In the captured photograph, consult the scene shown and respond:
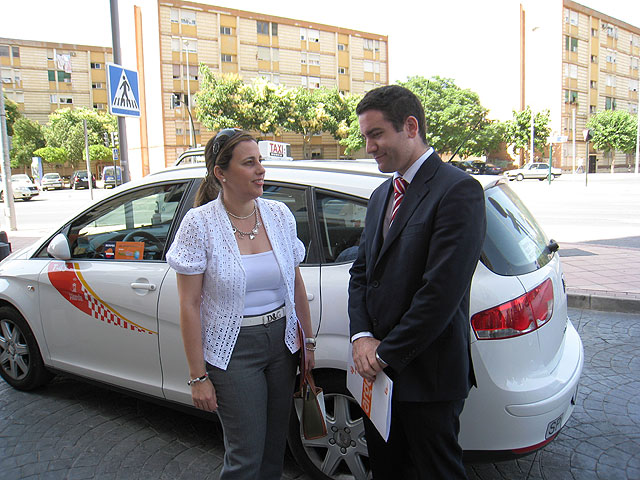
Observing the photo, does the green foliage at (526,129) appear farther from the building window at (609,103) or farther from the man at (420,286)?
the man at (420,286)

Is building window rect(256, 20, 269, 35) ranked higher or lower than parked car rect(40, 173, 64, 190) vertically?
higher

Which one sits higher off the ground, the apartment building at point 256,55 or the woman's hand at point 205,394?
the apartment building at point 256,55

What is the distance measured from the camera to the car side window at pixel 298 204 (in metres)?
2.72

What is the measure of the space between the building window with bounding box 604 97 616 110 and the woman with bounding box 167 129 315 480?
7503cm

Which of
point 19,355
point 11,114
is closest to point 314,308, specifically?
point 19,355

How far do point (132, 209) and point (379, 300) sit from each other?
2.35 metres

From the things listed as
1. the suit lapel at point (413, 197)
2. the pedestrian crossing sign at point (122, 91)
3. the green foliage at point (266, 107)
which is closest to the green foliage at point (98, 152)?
the green foliage at point (266, 107)

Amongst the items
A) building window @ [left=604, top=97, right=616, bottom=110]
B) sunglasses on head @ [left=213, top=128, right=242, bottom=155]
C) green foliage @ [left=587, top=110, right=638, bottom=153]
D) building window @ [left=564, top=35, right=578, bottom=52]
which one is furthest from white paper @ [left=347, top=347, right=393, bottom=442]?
building window @ [left=604, top=97, right=616, bottom=110]

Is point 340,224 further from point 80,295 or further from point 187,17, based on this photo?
point 187,17

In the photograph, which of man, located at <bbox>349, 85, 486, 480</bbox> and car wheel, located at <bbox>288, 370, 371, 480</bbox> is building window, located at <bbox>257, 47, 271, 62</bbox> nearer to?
car wheel, located at <bbox>288, 370, 371, 480</bbox>

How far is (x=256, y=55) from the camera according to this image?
54.8 metres

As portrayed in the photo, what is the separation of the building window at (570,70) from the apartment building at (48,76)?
57.1 m

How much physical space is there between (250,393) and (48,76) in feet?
245

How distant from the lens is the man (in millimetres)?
1641
